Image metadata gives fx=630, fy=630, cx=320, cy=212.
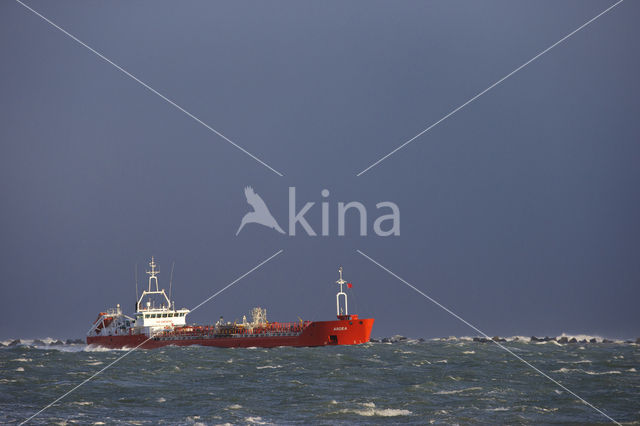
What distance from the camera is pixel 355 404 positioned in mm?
29953

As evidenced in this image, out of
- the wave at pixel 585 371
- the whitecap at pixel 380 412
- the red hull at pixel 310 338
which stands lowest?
the whitecap at pixel 380 412

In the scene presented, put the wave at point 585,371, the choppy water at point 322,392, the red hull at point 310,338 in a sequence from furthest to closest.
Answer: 1. the red hull at point 310,338
2. the wave at point 585,371
3. the choppy water at point 322,392

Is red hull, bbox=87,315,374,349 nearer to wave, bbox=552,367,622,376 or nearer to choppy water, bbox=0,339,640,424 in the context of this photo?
choppy water, bbox=0,339,640,424

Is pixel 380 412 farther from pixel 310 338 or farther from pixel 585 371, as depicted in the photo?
pixel 310 338

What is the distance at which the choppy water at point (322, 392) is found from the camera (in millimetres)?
27438

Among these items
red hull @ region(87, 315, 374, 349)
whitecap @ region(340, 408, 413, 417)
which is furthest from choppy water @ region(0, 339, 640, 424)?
red hull @ region(87, 315, 374, 349)

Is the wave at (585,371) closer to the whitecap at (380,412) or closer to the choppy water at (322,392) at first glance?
the choppy water at (322,392)

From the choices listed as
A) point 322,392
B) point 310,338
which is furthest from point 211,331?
point 322,392

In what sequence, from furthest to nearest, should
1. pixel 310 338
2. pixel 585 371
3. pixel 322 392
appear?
pixel 310 338, pixel 585 371, pixel 322 392

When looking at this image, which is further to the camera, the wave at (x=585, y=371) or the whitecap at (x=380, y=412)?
the wave at (x=585, y=371)

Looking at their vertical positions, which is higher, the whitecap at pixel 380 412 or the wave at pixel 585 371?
the wave at pixel 585 371

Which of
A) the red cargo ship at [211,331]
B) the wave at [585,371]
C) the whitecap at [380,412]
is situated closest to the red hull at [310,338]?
the red cargo ship at [211,331]

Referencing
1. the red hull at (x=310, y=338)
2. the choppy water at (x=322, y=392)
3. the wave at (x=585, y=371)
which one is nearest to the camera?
the choppy water at (x=322, y=392)

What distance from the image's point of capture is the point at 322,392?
33.4 metres
